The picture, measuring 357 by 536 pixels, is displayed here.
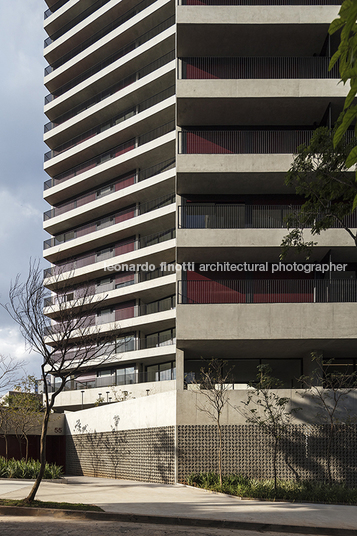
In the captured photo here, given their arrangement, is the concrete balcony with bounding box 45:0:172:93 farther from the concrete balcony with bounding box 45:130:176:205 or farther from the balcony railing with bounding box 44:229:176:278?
the balcony railing with bounding box 44:229:176:278

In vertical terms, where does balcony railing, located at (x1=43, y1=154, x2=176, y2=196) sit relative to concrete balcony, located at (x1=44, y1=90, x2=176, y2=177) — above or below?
below

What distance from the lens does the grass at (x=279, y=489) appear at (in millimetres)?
18297

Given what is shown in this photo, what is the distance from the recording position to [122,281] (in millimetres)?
47688

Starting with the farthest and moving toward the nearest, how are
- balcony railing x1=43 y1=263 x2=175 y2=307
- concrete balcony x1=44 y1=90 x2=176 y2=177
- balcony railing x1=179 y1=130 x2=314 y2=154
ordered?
concrete balcony x1=44 y1=90 x2=176 y2=177, balcony railing x1=43 y1=263 x2=175 y2=307, balcony railing x1=179 y1=130 x2=314 y2=154

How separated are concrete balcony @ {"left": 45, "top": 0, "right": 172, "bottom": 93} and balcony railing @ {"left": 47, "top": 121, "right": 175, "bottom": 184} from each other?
10.3 m

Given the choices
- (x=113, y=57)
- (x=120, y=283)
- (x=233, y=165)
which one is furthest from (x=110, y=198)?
(x=233, y=165)

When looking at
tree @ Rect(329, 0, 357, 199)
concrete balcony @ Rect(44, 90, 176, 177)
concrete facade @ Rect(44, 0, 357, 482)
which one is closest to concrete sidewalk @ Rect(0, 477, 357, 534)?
concrete facade @ Rect(44, 0, 357, 482)

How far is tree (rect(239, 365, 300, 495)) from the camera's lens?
70.2 feet

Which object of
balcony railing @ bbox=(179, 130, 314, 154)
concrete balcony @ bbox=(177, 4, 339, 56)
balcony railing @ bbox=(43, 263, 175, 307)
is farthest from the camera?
balcony railing @ bbox=(43, 263, 175, 307)

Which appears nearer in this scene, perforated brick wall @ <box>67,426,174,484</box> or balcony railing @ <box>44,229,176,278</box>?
perforated brick wall @ <box>67,426,174,484</box>

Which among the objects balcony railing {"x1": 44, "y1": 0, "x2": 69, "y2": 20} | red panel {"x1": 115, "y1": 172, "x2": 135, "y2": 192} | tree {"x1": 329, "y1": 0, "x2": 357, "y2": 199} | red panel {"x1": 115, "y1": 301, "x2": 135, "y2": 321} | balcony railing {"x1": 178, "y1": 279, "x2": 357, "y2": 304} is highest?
balcony railing {"x1": 44, "y1": 0, "x2": 69, "y2": 20}

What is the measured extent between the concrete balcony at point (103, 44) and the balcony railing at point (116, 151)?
10257 mm

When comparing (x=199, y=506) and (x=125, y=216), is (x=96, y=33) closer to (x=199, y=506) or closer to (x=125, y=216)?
(x=125, y=216)

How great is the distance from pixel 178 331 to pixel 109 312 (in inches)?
982
